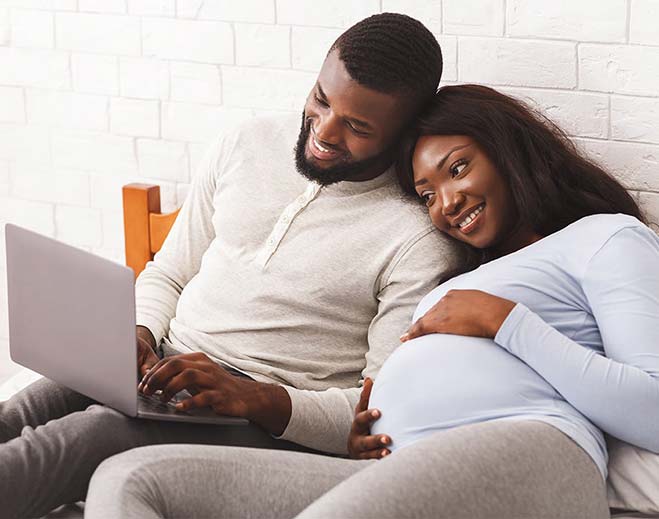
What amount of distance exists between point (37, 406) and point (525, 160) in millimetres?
811

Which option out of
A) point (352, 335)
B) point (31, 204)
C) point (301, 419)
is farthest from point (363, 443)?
point (31, 204)

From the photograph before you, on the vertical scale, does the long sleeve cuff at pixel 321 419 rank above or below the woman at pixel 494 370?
below

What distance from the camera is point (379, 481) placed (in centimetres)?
115

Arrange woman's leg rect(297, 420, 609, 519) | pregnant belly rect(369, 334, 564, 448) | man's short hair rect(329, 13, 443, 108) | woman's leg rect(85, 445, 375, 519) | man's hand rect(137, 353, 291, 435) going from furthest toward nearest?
man's short hair rect(329, 13, 443, 108), man's hand rect(137, 353, 291, 435), pregnant belly rect(369, 334, 564, 448), woman's leg rect(85, 445, 375, 519), woman's leg rect(297, 420, 609, 519)

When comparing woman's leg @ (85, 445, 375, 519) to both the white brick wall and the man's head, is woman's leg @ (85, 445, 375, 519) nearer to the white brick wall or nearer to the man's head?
the man's head

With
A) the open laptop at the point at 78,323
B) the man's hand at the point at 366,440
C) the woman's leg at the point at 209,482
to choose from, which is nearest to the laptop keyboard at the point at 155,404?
the open laptop at the point at 78,323

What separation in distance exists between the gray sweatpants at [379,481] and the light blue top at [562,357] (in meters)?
0.07

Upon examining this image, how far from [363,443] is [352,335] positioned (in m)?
0.27

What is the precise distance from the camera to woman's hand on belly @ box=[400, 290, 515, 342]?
1.39 meters

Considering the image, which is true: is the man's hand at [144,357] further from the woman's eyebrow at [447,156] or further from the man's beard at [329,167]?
the woman's eyebrow at [447,156]

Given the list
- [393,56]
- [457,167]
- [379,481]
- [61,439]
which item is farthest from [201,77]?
[379,481]

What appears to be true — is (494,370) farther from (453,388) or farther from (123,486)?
(123,486)

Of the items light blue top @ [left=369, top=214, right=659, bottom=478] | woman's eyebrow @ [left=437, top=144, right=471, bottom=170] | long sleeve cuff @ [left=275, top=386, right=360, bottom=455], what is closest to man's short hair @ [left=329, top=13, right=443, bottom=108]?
woman's eyebrow @ [left=437, top=144, right=471, bottom=170]

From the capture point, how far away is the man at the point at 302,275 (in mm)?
1508
